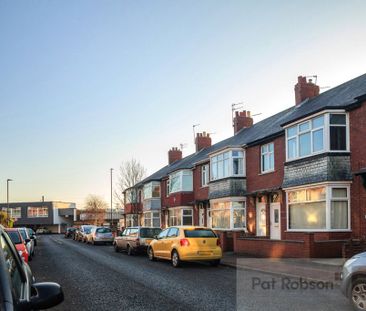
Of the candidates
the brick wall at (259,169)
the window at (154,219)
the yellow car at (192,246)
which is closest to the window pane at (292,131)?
the brick wall at (259,169)

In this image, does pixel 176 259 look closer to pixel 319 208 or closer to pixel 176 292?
pixel 176 292

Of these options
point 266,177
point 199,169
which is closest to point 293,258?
point 266,177

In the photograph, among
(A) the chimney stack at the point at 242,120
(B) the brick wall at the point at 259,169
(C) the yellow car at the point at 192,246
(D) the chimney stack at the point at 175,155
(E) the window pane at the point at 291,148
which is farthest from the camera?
(D) the chimney stack at the point at 175,155

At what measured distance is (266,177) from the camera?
25562 mm

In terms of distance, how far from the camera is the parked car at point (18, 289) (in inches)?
104

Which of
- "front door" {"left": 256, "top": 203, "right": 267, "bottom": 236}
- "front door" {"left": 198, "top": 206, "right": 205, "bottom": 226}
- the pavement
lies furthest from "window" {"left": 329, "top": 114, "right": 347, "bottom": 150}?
"front door" {"left": 198, "top": 206, "right": 205, "bottom": 226}

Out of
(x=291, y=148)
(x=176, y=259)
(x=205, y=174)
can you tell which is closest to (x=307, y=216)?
(x=291, y=148)

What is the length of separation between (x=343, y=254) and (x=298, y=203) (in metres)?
4.33

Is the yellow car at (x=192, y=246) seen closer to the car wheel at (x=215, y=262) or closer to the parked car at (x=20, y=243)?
the car wheel at (x=215, y=262)

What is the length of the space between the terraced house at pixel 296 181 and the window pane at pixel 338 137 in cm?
4

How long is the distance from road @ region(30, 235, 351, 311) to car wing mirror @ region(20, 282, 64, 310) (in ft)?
19.4

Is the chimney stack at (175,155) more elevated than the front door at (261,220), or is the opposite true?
the chimney stack at (175,155)

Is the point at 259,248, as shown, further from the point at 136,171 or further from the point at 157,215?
the point at 136,171

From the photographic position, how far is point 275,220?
80.9 ft
